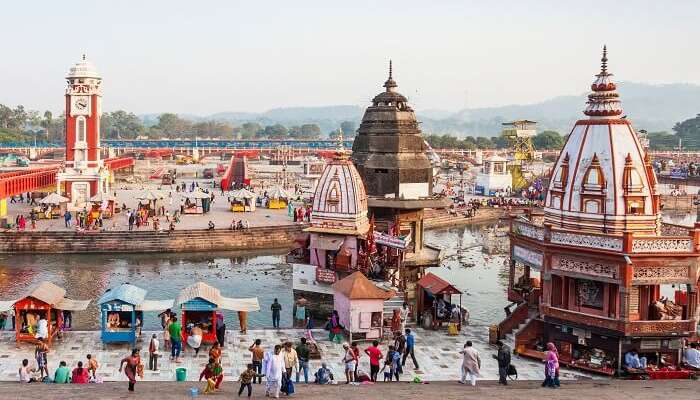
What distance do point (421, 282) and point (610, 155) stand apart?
7.46 metres

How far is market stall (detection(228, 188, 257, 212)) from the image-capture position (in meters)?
55.5

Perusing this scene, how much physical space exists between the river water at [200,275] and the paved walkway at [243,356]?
4.23 m

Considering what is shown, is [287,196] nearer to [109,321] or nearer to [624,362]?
[109,321]

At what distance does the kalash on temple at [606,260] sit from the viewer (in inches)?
752

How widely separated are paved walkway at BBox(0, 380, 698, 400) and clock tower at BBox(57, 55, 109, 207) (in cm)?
3992

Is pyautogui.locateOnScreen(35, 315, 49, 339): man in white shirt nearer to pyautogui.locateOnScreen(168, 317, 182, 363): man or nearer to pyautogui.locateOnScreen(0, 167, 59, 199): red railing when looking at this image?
pyautogui.locateOnScreen(168, 317, 182, 363): man

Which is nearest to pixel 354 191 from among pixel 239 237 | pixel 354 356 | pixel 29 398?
pixel 354 356

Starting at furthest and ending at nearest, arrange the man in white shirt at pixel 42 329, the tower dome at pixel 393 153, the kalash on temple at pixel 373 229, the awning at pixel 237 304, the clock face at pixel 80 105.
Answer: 1. the clock face at pixel 80 105
2. the tower dome at pixel 393 153
3. the kalash on temple at pixel 373 229
4. the awning at pixel 237 304
5. the man in white shirt at pixel 42 329

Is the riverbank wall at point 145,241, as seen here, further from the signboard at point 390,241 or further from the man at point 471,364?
the man at point 471,364

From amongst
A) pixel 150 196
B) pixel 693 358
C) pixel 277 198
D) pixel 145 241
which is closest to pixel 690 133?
pixel 277 198

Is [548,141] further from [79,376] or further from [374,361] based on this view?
[79,376]

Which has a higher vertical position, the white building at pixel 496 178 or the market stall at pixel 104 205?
the white building at pixel 496 178

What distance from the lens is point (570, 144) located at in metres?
21.6

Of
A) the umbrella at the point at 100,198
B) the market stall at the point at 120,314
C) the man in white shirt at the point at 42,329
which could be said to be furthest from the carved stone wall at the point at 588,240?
the umbrella at the point at 100,198
